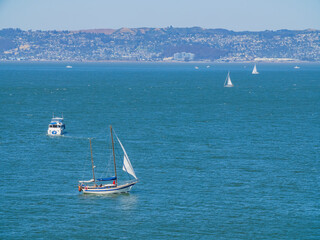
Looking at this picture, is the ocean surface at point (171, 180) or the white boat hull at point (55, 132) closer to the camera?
the ocean surface at point (171, 180)

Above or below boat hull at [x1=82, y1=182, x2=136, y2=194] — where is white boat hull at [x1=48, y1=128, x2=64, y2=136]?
above

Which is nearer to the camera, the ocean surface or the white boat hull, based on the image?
the ocean surface

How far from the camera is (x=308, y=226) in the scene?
237 ft

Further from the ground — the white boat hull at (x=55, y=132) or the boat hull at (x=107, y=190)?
the white boat hull at (x=55, y=132)

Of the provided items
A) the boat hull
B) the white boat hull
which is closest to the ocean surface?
the boat hull

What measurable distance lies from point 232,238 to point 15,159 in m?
48.5

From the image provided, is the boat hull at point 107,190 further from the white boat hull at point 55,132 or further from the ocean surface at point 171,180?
the white boat hull at point 55,132

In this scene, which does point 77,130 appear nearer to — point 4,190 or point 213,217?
point 4,190

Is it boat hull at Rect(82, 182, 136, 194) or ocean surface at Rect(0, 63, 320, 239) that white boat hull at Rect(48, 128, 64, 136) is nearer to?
ocean surface at Rect(0, 63, 320, 239)

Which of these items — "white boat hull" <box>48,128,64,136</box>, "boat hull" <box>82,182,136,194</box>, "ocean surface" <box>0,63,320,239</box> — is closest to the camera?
"ocean surface" <box>0,63,320,239</box>

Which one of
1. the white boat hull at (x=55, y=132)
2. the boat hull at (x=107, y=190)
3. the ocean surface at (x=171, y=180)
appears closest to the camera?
the ocean surface at (x=171, y=180)

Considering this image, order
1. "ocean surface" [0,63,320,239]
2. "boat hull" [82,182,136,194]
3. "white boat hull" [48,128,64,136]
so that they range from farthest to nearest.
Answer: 1. "white boat hull" [48,128,64,136]
2. "boat hull" [82,182,136,194]
3. "ocean surface" [0,63,320,239]

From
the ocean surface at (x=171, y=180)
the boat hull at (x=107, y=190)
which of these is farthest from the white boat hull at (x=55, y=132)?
the boat hull at (x=107, y=190)

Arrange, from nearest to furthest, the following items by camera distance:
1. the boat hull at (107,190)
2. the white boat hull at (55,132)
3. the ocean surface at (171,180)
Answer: the ocean surface at (171,180) → the boat hull at (107,190) → the white boat hull at (55,132)
